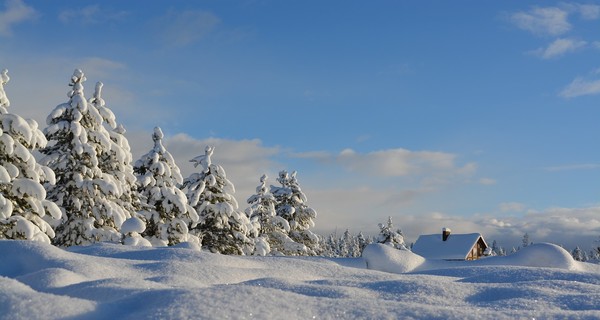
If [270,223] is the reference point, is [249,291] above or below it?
below

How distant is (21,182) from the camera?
17.3 metres

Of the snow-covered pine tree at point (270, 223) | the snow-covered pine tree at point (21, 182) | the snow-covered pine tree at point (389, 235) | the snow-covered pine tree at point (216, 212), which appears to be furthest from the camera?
the snow-covered pine tree at point (389, 235)

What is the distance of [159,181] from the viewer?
2428 cm

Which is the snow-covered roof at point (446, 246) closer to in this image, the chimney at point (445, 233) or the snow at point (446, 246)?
the snow at point (446, 246)

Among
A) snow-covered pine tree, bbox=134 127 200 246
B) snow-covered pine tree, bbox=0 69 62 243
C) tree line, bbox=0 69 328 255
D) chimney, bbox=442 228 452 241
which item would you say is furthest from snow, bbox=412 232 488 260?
snow-covered pine tree, bbox=0 69 62 243

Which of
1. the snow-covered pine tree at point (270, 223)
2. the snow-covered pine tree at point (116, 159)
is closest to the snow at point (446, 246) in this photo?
the snow-covered pine tree at point (270, 223)

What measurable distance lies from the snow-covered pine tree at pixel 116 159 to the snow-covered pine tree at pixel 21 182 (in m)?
4.35

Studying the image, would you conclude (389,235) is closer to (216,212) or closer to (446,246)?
(446,246)

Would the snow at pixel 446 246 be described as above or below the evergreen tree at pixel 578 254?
below

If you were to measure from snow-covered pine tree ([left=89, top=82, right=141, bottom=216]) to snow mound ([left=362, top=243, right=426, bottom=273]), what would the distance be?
13950 mm

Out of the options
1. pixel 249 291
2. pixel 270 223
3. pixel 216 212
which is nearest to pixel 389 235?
pixel 270 223

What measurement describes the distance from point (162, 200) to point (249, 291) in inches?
819

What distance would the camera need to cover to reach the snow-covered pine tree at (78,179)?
20.9 meters

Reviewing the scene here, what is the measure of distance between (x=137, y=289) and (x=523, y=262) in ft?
32.3
